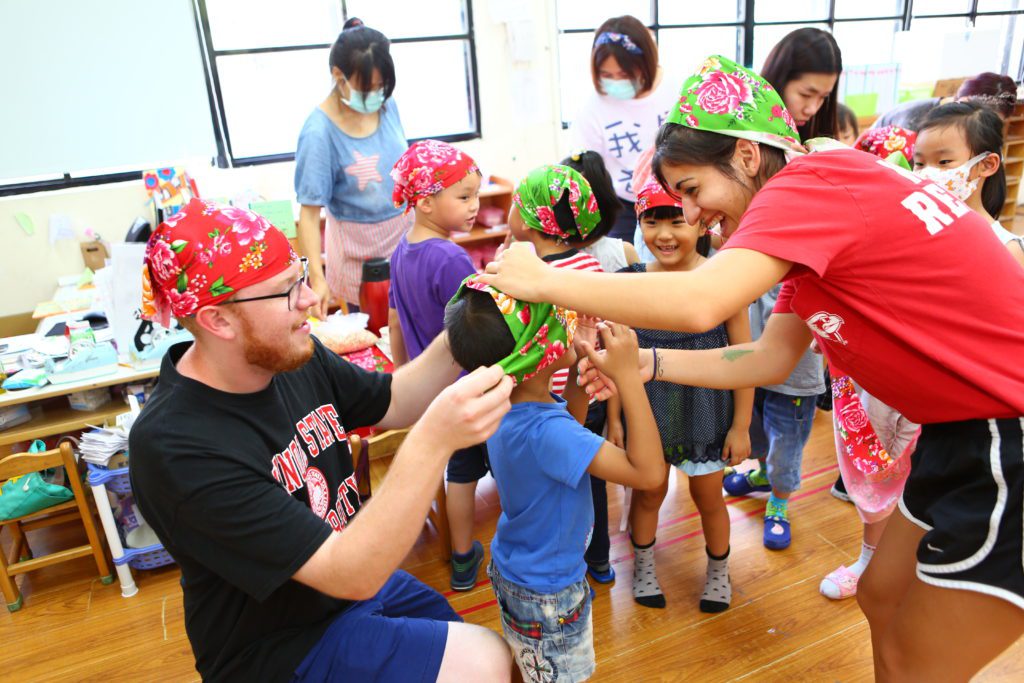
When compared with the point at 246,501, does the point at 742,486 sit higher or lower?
lower

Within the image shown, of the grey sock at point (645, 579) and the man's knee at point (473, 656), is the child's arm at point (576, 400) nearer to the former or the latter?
the man's knee at point (473, 656)

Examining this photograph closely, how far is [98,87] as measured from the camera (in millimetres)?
3924

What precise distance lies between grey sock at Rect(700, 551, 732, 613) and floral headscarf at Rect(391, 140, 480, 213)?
148 centimetres

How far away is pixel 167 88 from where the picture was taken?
4.10m

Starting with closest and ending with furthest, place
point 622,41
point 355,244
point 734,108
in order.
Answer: point 734,108 < point 622,41 < point 355,244

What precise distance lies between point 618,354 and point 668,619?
3.87 feet

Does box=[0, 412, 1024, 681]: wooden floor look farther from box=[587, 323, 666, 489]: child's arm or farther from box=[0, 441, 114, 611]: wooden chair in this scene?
box=[587, 323, 666, 489]: child's arm

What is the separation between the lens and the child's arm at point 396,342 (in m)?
2.45

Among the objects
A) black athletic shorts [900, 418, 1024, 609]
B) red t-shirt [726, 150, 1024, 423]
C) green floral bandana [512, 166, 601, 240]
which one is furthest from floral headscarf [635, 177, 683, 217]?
black athletic shorts [900, 418, 1024, 609]

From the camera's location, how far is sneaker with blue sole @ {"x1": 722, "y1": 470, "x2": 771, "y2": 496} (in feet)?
9.08

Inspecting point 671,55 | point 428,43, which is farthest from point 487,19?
point 671,55

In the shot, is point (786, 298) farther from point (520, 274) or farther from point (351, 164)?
point (351, 164)

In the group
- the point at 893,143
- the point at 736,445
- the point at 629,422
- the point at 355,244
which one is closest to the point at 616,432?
the point at 736,445

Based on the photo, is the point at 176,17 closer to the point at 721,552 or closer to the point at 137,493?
the point at 137,493
